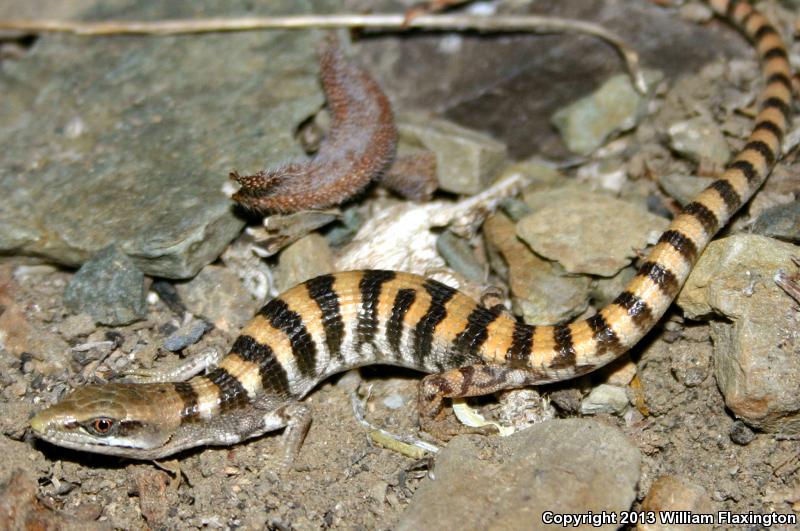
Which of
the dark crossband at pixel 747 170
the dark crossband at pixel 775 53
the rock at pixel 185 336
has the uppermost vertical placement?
the dark crossband at pixel 775 53

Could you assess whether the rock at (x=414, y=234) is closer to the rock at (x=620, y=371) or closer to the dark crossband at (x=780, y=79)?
the rock at (x=620, y=371)

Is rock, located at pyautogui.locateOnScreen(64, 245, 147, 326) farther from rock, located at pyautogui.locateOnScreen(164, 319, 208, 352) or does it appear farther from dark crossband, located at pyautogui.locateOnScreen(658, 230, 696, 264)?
dark crossband, located at pyautogui.locateOnScreen(658, 230, 696, 264)

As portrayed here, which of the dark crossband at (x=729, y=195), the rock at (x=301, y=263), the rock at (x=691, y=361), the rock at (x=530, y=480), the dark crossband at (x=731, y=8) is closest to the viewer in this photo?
the rock at (x=530, y=480)

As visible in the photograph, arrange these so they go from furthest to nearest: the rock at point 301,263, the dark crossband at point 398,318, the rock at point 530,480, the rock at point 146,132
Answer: the rock at point 301,263 → the rock at point 146,132 → the dark crossband at point 398,318 → the rock at point 530,480

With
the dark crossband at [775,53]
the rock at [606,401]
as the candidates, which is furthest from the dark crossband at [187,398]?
the dark crossband at [775,53]

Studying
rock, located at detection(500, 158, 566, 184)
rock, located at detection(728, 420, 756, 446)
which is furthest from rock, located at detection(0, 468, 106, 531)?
rock, located at detection(500, 158, 566, 184)

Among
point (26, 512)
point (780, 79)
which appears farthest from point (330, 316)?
point (780, 79)
